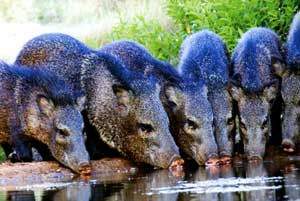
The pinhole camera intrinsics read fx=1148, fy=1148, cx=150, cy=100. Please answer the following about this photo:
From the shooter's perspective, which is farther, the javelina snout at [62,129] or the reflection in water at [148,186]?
the javelina snout at [62,129]

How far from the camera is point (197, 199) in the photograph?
36.6 ft

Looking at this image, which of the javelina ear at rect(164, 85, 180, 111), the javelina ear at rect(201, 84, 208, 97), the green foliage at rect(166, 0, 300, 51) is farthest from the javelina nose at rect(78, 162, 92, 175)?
the green foliage at rect(166, 0, 300, 51)

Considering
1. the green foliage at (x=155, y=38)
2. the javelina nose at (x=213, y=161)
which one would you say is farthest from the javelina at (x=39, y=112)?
the green foliage at (x=155, y=38)

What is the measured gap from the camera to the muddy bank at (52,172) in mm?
14000

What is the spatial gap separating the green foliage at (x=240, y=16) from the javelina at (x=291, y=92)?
2.21 m

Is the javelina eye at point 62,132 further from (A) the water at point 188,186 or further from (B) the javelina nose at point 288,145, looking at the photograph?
(B) the javelina nose at point 288,145

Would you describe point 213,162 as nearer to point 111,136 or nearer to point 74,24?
point 111,136

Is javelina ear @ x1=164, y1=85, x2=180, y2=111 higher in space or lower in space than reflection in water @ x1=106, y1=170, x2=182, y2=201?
higher

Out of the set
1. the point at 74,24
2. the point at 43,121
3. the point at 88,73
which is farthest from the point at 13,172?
the point at 74,24

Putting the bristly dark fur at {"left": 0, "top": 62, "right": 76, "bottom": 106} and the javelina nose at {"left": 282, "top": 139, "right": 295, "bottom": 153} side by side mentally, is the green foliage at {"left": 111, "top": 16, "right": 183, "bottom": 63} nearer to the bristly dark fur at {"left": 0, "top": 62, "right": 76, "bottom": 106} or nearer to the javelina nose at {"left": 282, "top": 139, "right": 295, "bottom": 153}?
the javelina nose at {"left": 282, "top": 139, "right": 295, "bottom": 153}

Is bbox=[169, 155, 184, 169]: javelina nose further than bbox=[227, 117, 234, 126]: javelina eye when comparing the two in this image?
No

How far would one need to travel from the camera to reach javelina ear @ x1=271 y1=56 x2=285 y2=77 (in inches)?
622

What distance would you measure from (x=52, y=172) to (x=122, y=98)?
1432 mm

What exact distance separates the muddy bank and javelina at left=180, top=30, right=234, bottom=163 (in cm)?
123
